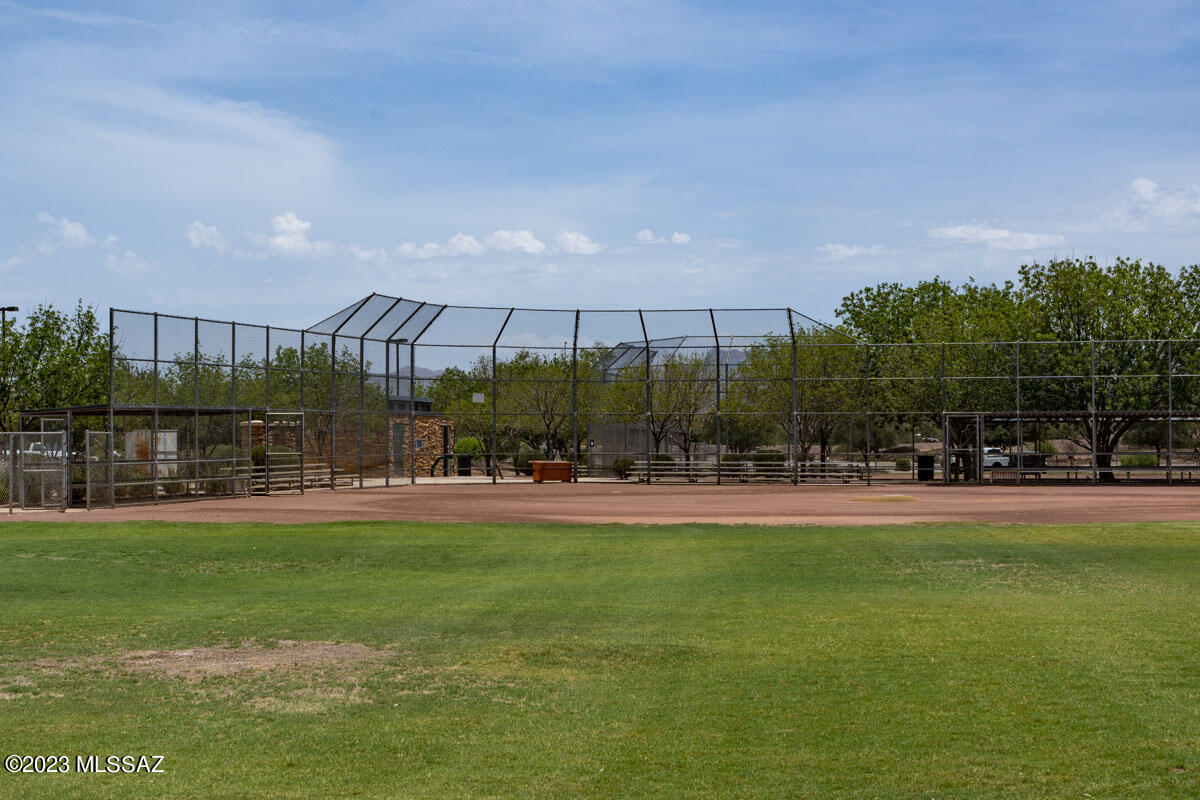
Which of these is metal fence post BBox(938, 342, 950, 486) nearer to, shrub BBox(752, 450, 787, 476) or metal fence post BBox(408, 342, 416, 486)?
shrub BBox(752, 450, 787, 476)

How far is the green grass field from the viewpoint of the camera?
6285 millimetres

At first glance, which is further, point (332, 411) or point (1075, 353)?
point (1075, 353)

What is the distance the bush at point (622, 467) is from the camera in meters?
41.6

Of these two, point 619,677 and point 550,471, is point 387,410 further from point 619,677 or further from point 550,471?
point 619,677

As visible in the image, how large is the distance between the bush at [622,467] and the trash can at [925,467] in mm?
9841

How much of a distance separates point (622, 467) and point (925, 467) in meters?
10.4

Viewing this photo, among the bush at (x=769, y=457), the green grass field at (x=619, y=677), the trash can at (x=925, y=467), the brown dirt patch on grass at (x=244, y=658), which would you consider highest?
the bush at (x=769, y=457)

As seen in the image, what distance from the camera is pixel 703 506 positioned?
2867 cm

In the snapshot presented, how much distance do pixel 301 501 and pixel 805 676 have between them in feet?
77.4

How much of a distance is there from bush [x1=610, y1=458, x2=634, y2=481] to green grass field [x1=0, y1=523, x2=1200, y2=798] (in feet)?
82.1

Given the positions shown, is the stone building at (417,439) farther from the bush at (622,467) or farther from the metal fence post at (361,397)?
the bush at (622,467)

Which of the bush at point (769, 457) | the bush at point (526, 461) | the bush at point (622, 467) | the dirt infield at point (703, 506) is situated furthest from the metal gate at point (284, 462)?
the bush at point (769, 457)

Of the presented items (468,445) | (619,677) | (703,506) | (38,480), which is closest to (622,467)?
(703,506)

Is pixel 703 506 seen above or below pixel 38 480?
Answer: below
